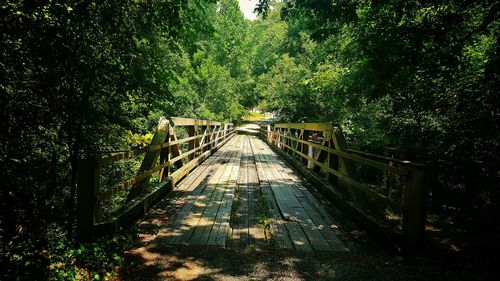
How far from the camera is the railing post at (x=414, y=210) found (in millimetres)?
3467

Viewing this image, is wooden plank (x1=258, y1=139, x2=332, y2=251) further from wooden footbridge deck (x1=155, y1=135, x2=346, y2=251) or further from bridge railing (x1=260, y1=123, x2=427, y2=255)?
bridge railing (x1=260, y1=123, x2=427, y2=255)

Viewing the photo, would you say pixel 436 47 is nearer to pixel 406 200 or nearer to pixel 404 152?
pixel 404 152

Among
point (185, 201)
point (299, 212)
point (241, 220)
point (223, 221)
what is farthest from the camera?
point (185, 201)

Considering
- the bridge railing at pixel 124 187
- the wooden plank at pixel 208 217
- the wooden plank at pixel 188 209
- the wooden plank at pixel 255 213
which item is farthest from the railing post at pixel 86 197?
the wooden plank at pixel 255 213

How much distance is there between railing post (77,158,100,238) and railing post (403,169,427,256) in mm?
3541

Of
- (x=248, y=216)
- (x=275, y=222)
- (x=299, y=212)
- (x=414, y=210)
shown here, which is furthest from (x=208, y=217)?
(x=414, y=210)

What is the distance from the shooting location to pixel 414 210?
3535 millimetres

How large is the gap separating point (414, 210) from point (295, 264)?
58.5 inches

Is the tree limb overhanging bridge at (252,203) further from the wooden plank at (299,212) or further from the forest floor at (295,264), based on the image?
the forest floor at (295,264)

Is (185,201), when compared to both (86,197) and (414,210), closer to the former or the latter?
(86,197)

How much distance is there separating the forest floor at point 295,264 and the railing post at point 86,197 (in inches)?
21.1

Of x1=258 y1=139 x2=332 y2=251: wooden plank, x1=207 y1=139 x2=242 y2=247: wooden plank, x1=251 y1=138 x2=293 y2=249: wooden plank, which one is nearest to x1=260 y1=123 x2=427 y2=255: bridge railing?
x1=258 y1=139 x2=332 y2=251: wooden plank

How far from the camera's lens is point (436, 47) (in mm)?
5219

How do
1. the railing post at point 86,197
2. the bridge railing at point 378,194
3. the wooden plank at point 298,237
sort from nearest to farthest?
the railing post at point 86,197
the bridge railing at point 378,194
the wooden plank at point 298,237
